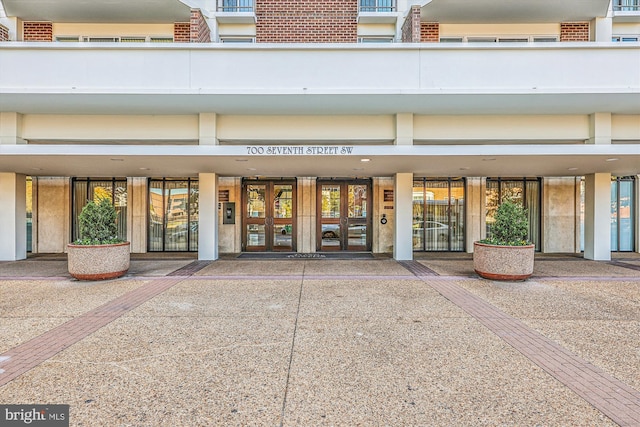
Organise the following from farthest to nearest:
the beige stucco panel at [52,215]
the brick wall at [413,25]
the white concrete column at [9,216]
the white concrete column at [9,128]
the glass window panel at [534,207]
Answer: the glass window panel at [534,207] < the beige stucco panel at [52,215] < the white concrete column at [9,216] < the brick wall at [413,25] < the white concrete column at [9,128]

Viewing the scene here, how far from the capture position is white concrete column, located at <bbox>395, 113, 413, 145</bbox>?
10.2 m

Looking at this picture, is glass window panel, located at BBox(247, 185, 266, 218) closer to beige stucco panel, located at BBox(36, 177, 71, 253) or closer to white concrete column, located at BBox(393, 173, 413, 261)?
Result: white concrete column, located at BBox(393, 173, 413, 261)

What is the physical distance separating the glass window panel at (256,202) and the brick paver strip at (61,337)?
7330mm

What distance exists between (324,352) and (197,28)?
34.8 ft

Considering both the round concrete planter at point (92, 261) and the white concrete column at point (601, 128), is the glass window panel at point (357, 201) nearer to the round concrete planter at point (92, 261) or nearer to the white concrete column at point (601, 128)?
the white concrete column at point (601, 128)

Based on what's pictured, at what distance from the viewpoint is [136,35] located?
12.1 meters

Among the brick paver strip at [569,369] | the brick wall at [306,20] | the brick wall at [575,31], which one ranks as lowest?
the brick paver strip at [569,369]

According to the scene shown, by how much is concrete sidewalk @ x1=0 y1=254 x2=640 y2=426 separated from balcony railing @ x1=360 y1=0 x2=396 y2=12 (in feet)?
34.9

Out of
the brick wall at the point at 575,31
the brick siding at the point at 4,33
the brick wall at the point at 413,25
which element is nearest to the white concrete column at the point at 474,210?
the brick wall at the point at 575,31

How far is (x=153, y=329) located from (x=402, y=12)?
42.4ft

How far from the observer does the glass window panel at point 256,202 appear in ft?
45.8

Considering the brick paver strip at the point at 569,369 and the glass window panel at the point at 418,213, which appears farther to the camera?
the glass window panel at the point at 418,213

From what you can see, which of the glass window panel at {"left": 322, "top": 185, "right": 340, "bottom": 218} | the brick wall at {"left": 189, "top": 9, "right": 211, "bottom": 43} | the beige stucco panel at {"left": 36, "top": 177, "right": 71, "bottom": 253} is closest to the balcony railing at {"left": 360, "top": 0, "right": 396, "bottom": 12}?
the brick wall at {"left": 189, "top": 9, "right": 211, "bottom": 43}

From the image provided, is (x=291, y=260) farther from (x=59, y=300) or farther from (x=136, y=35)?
(x=136, y=35)
